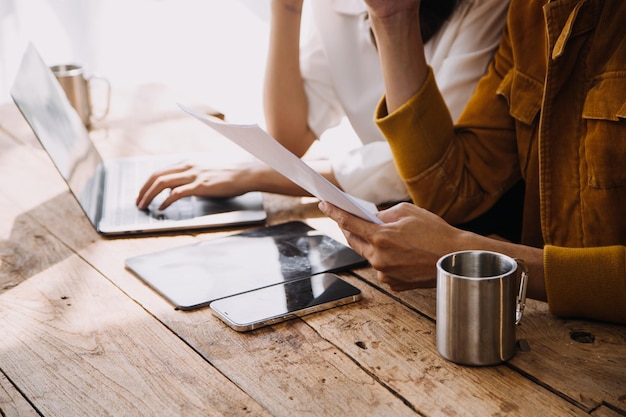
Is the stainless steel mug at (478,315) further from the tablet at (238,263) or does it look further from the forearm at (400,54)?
the forearm at (400,54)

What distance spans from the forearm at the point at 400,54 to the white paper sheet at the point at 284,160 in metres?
0.30

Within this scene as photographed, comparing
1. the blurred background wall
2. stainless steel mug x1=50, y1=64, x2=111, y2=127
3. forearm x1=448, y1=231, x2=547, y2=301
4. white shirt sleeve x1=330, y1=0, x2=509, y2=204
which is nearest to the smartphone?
forearm x1=448, y1=231, x2=547, y2=301

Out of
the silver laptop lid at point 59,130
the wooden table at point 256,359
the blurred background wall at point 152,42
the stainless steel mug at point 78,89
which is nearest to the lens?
the wooden table at point 256,359

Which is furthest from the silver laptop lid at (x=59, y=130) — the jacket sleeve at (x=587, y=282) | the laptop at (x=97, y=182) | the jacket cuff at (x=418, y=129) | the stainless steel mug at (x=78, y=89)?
the jacket sleeve at (x=587, y=282)

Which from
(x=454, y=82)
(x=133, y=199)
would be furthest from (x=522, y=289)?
(x=133, y=199)

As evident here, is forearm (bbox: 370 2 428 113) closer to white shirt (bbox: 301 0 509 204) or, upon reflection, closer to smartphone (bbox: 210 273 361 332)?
white shirt (bbox: 301 0 509 204)

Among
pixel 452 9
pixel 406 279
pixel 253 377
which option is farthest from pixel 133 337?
pixel 452 9

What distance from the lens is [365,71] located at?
1.78 metres

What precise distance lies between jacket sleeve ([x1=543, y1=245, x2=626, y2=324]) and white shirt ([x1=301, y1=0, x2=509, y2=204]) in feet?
1.63

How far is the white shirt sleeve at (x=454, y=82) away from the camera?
58.1 inches

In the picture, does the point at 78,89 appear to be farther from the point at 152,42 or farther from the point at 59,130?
the point at 152,42

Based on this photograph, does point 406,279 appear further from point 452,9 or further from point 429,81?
point 452,9

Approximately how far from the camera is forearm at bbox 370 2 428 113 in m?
1.32

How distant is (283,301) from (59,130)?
0.58 metres
